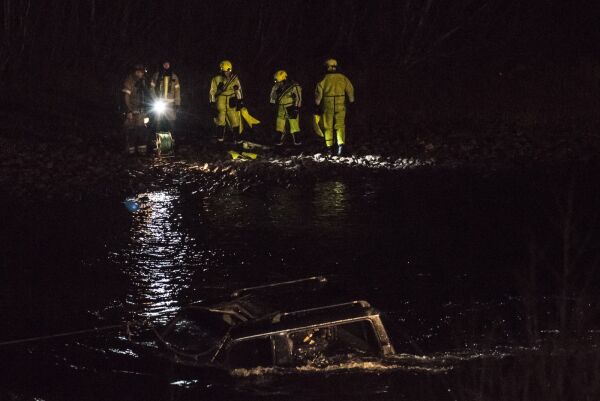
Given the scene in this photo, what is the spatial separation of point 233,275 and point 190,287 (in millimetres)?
606

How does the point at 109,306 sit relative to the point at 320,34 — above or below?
below

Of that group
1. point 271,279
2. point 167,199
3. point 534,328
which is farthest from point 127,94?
point 534,328

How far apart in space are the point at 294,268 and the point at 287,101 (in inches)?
364

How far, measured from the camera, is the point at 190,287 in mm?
9570

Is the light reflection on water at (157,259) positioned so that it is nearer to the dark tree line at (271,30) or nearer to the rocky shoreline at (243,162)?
the rocky shoreline at (243,162)

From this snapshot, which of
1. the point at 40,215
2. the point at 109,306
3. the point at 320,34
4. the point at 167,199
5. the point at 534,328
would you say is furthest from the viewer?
the point at 320,34

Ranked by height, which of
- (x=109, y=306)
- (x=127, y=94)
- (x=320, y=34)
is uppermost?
(x=320, y=34)

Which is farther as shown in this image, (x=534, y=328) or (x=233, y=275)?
(x=233, y=275)

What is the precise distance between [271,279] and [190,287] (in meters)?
0.90

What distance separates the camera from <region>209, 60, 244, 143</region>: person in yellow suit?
19.0 metres

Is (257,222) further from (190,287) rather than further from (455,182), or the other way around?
(455,182)

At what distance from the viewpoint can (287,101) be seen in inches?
746

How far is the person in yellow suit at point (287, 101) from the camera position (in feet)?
62.1

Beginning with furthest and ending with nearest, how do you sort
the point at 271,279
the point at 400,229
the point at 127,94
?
the point at 127,94 < the point at 400,229 < the point at 271,279
